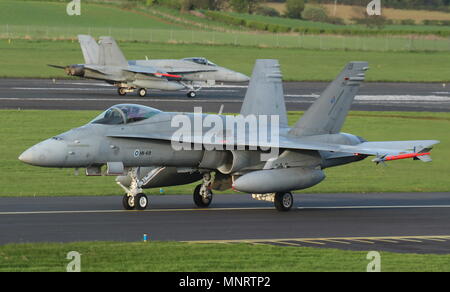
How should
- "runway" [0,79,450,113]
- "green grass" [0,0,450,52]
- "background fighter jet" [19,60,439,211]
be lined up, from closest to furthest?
"background fighter jet" [19,60,439,211], "runway" [0,79,450,113], "green grass" [0,0,450,52]

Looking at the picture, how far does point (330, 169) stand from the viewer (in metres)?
34.2

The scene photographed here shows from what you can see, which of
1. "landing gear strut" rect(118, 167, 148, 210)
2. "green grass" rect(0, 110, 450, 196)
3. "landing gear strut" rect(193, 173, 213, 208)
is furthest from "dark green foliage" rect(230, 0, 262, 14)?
"landing gear strut" rect(118, 167, 148, 210)

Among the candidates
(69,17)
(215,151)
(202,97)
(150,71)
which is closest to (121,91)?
(150,71)

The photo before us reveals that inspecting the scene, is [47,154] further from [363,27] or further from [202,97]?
[363,27]

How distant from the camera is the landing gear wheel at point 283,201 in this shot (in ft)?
83.2

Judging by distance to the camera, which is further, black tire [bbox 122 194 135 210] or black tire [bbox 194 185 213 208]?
black tire [bbox 194 185 213 208]

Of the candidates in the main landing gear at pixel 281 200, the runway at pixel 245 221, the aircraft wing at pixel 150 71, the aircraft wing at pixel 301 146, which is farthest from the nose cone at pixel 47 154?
the aircraft wing at pixel 150 71

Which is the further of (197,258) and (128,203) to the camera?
(128,203)

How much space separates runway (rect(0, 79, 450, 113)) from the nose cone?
2589 centimetres

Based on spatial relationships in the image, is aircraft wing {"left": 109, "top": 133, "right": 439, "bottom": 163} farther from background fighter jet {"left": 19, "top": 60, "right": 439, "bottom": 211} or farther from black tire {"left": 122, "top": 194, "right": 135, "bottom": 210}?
black tire {"left": 122, "top": 194, "right": 135, "bottom": 210}

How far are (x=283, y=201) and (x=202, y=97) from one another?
33.8 metres

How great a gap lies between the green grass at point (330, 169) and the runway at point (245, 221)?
70.7 inches

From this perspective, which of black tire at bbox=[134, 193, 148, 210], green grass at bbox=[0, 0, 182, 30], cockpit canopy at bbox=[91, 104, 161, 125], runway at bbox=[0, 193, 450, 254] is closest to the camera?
runway at bbox=[0, 193, 450, 254]

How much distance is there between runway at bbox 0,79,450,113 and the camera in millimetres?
51250
